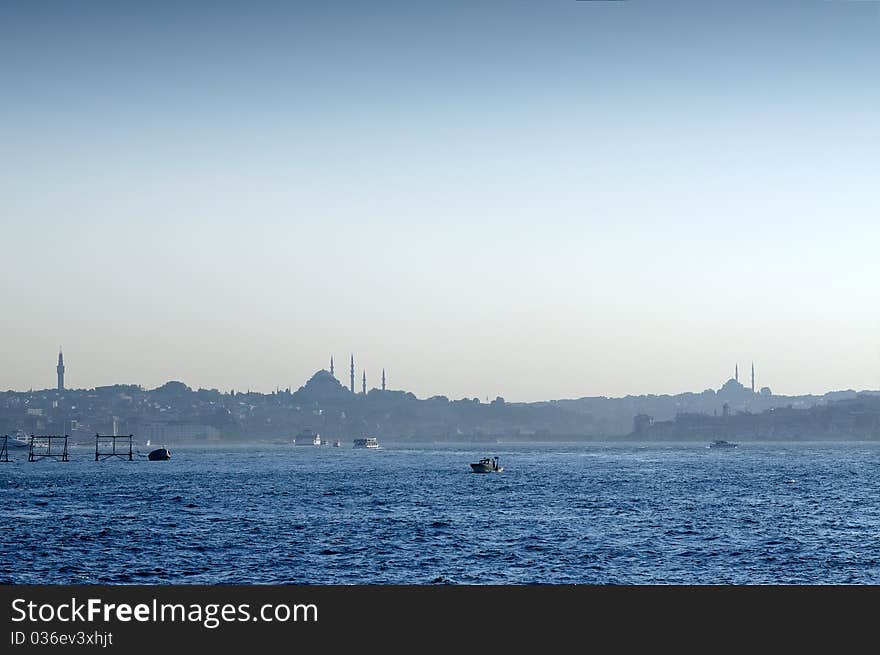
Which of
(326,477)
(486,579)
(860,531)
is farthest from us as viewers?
(326,477)

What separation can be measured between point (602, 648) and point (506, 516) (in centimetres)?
8005

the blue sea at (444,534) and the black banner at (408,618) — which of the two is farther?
the blue sea at (444,534)

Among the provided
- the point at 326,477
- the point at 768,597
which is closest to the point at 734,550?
the point at 768,597

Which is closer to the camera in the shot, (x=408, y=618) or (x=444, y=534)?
(x=408, y=618)

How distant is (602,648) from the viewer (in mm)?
17188

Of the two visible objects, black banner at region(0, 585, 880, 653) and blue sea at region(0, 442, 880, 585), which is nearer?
black banner at region(0, 585, 880, 653)

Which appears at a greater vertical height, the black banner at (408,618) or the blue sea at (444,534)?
the black banner at (408,618)

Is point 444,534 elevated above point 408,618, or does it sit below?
below

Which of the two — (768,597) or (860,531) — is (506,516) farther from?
(768,597)

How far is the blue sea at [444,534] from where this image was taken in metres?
60.6

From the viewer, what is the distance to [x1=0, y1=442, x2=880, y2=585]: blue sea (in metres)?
60.6

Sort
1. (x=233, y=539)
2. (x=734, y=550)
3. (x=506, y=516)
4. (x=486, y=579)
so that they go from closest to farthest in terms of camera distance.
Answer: (x=486, y=579) < (x=734, y=550) < (x=233, y=539) < (x=506, y=516)

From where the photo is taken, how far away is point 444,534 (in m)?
80.8

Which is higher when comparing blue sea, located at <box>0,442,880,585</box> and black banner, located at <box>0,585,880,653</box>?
black banner, located at <box>0,585,880,653</box>
